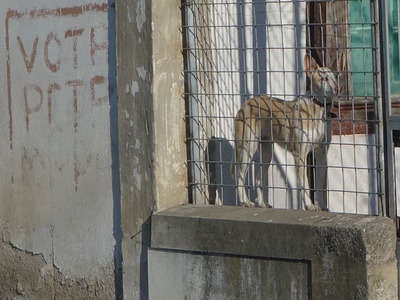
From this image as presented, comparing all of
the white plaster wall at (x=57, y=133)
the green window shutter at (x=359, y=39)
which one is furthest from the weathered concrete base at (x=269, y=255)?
the green window shutter at (x=359, y=39)

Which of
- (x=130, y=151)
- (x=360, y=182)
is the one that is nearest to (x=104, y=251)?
(x=130, y=151)

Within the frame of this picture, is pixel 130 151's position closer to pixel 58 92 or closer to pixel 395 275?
pixel 58 92

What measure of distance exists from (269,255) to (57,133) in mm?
1922

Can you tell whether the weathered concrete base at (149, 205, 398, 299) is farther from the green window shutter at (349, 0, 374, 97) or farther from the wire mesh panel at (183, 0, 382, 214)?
the green window shutter at (349, 0, 374, 97)

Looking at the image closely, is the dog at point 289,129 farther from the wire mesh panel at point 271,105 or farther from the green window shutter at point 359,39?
the green window shutter at point 359,39

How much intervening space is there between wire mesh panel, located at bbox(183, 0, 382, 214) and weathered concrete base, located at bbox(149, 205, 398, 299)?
0.29m

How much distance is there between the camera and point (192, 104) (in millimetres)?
5168

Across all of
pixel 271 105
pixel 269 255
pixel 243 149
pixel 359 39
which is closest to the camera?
pixel 269 255

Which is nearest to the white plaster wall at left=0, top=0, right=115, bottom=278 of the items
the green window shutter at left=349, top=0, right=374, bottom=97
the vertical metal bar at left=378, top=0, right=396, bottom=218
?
the vertical metal bar at left=378, top=0, right=396, bottom=218

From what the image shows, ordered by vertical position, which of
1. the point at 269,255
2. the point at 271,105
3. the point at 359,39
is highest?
the point at 359,39

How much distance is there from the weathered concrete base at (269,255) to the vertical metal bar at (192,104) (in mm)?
268

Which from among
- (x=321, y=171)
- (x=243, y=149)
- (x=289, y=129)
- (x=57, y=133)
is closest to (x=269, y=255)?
(x=243, y=149)

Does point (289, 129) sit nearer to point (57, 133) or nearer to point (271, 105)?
point (271, 105)

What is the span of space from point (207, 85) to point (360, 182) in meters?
2.63
